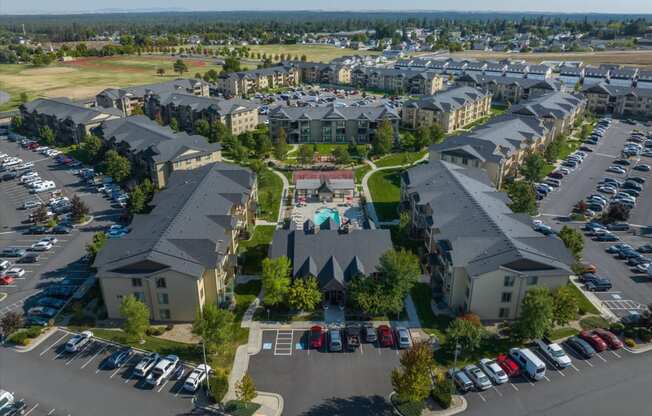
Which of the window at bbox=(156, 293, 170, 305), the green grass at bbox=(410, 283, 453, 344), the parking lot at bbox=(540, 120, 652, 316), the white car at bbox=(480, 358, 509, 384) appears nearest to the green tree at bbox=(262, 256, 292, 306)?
the window at bbox=(156, 293, 170, 305)

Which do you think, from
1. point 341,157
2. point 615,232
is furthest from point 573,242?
point 341,157

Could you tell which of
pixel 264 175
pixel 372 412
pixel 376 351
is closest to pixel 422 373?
pixel 372 412

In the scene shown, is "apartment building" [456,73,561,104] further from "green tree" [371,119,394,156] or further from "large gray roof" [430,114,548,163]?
"green tree" [371,119,394,156]

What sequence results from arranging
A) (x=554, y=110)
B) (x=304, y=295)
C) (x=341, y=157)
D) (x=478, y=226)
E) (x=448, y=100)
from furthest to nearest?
1. (x=448, y=100)
2. (x=554, y=110)
3. (x=341, y=157)
4. (x=478, y=226)
5. (x=304, y=295)

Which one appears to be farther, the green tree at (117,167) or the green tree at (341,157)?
the green tree at (341,157)

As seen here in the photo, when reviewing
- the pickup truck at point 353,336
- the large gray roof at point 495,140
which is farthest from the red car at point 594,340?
the large gray roof at point 495,140

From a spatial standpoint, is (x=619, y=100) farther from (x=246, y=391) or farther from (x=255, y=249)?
(x=246, y=391)

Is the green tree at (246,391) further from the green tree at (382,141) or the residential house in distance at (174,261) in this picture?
the green tree at (382,141)
